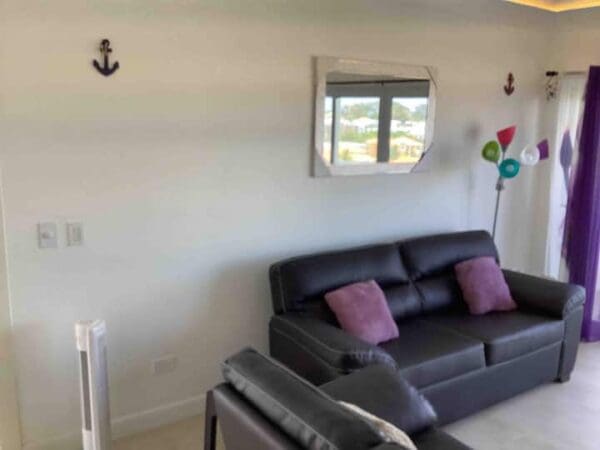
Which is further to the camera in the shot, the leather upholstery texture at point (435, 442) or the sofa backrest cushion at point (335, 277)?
the sofa backrest cushion at point (335, 277)

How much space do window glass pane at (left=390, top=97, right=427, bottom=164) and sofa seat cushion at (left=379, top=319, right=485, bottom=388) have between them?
1.28 meters

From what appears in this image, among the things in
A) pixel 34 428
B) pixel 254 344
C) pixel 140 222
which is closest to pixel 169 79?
pixel 140 222

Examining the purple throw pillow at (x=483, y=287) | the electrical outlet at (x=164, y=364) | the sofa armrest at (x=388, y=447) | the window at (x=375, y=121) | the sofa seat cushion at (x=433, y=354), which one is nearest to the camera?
the sofa armrest at (x=388, y=447)

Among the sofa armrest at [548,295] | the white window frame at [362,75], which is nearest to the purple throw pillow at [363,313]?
A: the white window frame at [362,75]

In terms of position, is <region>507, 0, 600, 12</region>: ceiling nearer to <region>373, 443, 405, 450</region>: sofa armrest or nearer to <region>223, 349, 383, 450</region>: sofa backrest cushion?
<region>223, 349, 383, 450</region>: sofa backrest cushion

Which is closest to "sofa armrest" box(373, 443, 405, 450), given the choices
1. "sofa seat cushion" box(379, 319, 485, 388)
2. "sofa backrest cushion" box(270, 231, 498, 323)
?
"sofa seat cushion" box(379, 319, 485, 388)

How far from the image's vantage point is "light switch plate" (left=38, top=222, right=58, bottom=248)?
2660 millimetres

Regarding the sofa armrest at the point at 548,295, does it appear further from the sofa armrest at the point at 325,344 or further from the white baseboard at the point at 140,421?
the white baseboard at the point at 140,421

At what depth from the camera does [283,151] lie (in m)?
3.38

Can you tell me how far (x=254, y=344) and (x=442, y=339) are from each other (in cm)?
113

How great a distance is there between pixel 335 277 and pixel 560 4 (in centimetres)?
300

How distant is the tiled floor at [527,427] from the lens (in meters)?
2.97

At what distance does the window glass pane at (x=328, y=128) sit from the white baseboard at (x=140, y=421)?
166 centimetres

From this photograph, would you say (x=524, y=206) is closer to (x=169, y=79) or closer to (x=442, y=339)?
(x=442, y=339)
